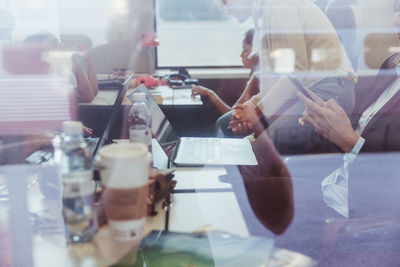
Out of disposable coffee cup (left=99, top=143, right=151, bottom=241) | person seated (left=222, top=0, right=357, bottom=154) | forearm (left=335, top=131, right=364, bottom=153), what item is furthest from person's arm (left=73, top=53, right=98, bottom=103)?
disposable coffee cup (left=99, top=143, right=151, bottom=241)

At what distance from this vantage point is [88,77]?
108 inches

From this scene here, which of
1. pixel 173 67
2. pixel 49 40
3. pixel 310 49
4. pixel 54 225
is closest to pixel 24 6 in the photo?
pixel 49 40

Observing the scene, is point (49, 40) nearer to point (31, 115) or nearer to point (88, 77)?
point (88, 77)

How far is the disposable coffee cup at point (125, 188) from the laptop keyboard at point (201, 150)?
0.66 meters

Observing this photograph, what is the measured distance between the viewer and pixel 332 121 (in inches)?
59.9

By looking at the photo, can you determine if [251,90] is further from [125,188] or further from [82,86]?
[125,188]

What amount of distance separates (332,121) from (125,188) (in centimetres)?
111

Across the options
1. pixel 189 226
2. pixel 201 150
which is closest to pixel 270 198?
pixel 201 150

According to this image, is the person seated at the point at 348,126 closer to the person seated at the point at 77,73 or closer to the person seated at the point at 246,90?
the person seated at the point at 246,90

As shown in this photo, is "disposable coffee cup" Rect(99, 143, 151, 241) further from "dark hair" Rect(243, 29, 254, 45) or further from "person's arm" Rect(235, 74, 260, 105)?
"dark hair" Rect(243, 29, 254, 45)

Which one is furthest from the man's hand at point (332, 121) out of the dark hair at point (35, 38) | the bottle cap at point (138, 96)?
the dark hair at point (35, 38)

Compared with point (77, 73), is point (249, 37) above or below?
above

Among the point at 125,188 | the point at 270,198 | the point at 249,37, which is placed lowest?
the point at 270,198

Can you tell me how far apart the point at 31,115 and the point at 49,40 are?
76 cm
